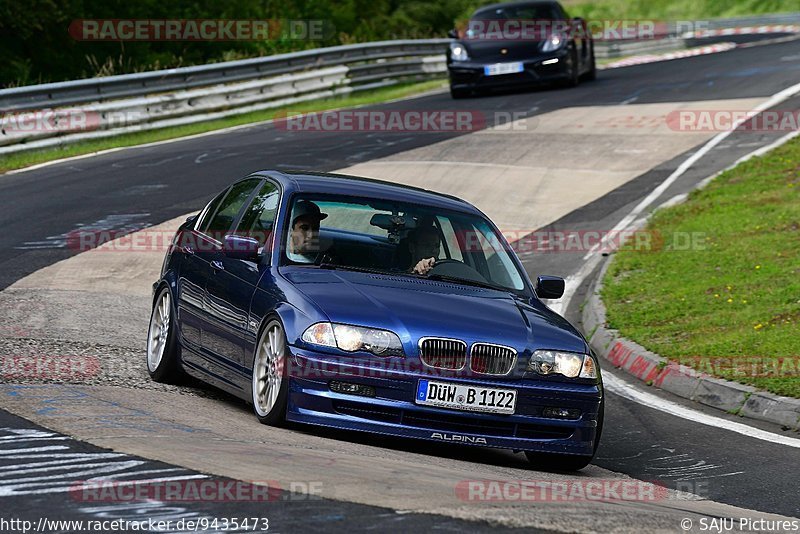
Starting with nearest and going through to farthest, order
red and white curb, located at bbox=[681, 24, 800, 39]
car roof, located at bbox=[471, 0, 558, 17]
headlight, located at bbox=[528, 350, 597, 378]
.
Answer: headlight, located at bbox=[528, 350, 597, 378], car roof, located at bbox=[471, 0, 558, 17], red and white curb, located at bbox=[681, 24, 800, 39]

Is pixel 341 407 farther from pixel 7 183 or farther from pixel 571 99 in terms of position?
pixel 571 99

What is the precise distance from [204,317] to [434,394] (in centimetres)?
207

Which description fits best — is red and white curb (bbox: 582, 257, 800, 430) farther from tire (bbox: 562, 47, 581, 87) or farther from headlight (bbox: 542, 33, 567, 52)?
tire (bbox: 562, 47, 581, 87)

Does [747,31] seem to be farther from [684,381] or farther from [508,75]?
[684,381]

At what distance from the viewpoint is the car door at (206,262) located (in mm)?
8766

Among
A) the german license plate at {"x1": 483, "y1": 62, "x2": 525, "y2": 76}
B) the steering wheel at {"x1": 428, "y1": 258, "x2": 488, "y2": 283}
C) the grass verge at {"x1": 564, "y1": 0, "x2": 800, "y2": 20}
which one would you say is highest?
the steering wheel at {"x1": 428, "y1": 258, "x2": 488, "y2": 283}

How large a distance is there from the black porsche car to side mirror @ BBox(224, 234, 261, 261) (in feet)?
67.1

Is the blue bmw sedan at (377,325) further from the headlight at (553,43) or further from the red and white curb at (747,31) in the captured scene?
the red and white curb at (747,31)

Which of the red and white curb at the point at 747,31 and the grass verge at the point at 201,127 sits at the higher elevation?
the grass verge at the point at 201,127

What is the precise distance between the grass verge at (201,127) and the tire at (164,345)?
35.8 ft

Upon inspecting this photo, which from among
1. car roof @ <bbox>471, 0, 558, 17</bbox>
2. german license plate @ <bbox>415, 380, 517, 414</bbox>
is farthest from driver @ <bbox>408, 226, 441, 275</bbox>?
car roof @ <bbox>471, 0, 558, 17</bbox>

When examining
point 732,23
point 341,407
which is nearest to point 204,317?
point 341,407

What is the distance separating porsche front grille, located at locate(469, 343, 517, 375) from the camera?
752cm

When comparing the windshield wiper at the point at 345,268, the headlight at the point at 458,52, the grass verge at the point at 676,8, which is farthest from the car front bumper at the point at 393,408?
the grass verge at the point at 676,8
